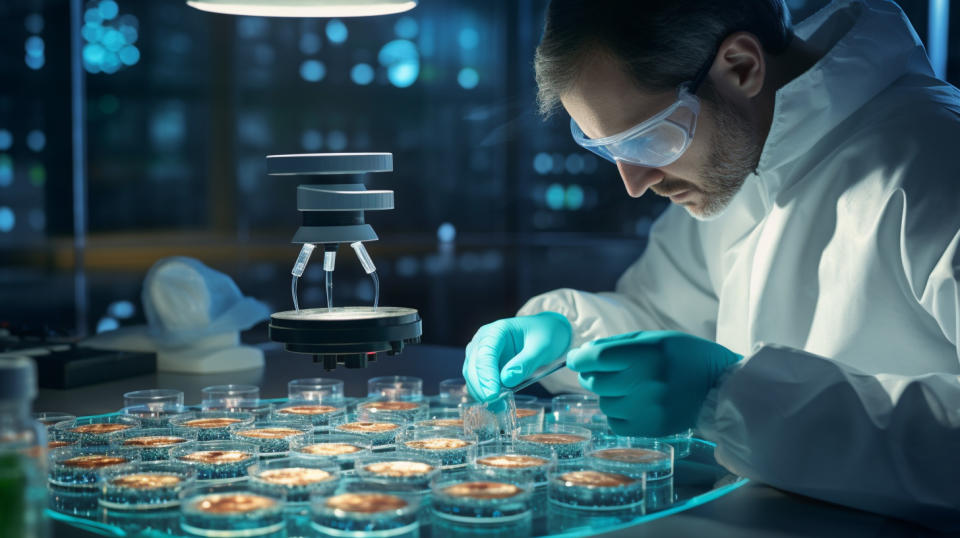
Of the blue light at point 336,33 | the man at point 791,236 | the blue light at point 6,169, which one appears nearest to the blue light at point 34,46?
the blue light at point 6,169

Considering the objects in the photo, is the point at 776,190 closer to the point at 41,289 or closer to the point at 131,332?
the point at 131,332

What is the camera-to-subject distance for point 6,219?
347 inches

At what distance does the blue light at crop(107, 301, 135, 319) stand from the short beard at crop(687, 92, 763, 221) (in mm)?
4286

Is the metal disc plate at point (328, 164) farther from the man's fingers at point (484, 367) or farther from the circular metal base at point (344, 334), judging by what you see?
the man's fingers at point (484, 367)

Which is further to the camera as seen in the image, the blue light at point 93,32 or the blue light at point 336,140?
the blue light at point 336,140

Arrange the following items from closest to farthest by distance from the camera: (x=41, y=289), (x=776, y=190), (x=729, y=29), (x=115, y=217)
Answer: (x=729, y=29), (x=776, y=190), (x=41, y=289), (x=115, y=217)

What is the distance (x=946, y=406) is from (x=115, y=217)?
9635 mm

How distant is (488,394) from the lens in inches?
59.1

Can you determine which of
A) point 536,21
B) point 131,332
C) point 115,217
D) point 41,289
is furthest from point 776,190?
point 115,217

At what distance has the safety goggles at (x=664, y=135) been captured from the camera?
1490 mm

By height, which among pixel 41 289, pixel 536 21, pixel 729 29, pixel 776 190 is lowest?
pixel 41 289

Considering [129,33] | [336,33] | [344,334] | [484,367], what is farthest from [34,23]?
[344,334]

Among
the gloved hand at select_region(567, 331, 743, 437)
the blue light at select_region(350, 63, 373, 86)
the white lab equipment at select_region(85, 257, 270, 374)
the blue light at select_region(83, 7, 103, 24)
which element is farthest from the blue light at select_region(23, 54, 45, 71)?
the gloved hand at select_region(567, 331, 743, 437)

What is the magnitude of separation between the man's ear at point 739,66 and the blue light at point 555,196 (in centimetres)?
861
